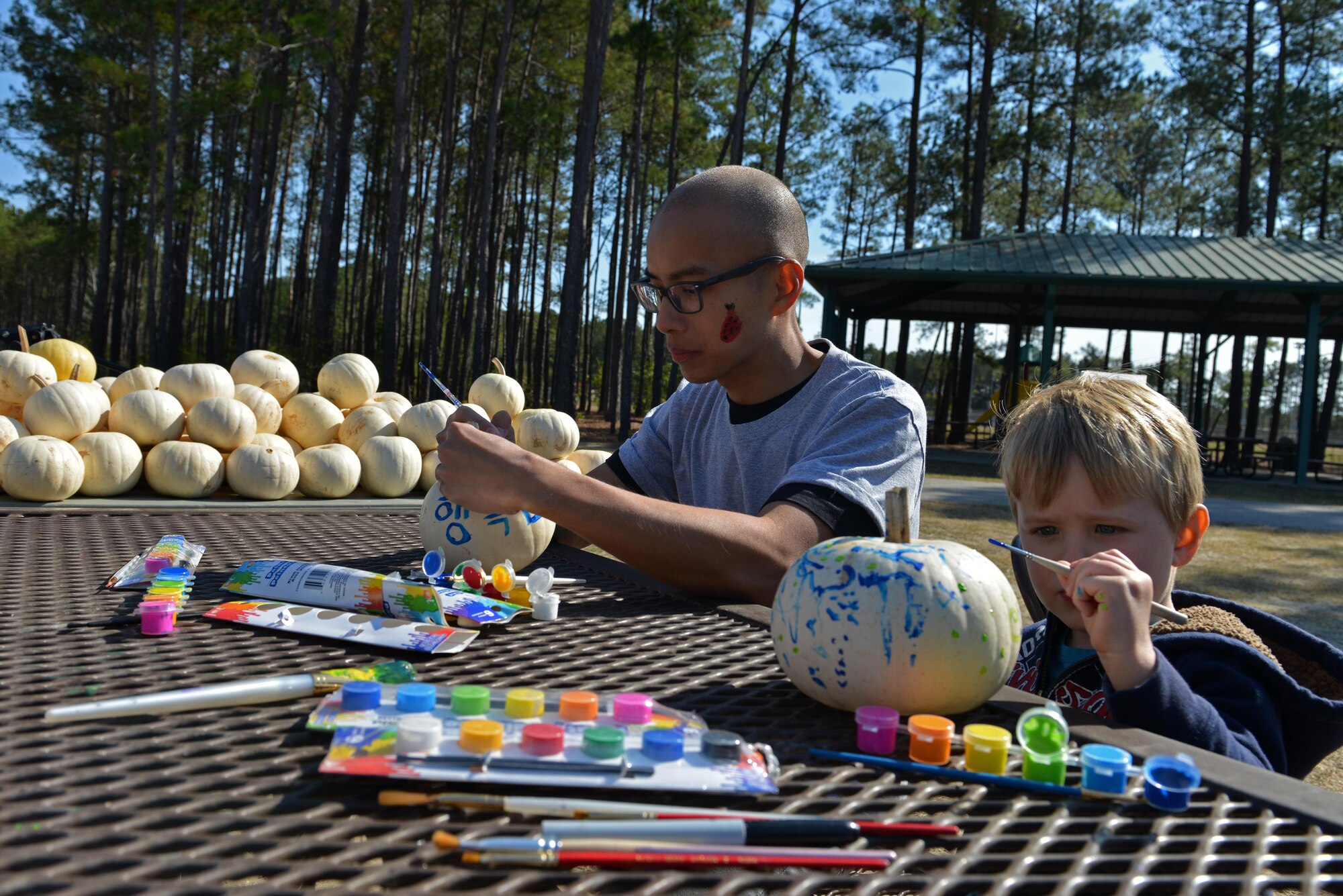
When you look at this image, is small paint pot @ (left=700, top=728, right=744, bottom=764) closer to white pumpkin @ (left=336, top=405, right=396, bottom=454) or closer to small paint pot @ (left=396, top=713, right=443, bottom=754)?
small paint pot @ (left=396, top=713, right=443, bottom=754)

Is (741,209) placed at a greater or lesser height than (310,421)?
greater

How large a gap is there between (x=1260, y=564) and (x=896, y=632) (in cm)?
740

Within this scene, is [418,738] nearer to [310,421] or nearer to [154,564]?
[154,564]

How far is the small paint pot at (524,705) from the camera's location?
87cm

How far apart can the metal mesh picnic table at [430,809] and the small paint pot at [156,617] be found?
0.02m

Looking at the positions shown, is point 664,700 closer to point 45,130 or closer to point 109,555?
point 109,555

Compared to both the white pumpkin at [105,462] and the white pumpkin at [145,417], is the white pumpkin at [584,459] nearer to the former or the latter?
the white pumpkin at [145,417]

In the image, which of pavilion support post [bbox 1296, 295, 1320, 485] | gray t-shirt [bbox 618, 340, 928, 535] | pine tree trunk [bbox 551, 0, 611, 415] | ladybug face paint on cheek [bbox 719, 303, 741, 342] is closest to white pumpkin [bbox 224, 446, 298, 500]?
gray t-shirt [bbox 618, 340, 928, 535]

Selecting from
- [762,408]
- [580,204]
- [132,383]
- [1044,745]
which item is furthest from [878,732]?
[580,204]

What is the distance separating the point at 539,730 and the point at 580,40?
2486cm

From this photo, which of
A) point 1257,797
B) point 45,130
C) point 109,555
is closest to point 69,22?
point 45,130

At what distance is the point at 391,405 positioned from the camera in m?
4.68

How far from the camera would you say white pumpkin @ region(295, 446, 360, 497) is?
3969 millimetres

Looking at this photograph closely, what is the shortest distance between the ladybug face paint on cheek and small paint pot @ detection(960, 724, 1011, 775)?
4.12 ft
